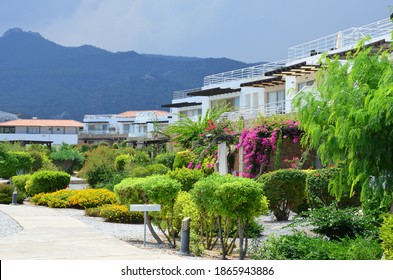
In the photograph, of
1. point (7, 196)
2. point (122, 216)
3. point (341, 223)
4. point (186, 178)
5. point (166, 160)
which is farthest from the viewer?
point (166, 160)

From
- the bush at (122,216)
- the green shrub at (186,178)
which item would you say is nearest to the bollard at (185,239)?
the bush at (122,216)

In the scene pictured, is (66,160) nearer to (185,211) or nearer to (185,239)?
(185,211)

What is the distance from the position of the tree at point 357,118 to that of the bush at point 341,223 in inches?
42.8

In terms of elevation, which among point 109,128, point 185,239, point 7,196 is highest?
point 109,128

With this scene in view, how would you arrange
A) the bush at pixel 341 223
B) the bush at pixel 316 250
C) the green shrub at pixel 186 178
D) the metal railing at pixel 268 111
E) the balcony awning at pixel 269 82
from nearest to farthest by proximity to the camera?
the bush at pixel 316 250, the bush at pixel 341 223, the green shrub at pixel 186 178, the metal railing at pixel 268 111, the balcony awning at pixel 269 82

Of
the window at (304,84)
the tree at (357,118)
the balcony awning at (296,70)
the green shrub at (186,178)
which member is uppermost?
the balcony awning at (296,70)

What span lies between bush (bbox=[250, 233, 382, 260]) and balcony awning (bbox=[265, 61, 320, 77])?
28.8 metres

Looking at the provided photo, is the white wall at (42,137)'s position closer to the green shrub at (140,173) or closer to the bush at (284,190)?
the green shrub at (140,173)

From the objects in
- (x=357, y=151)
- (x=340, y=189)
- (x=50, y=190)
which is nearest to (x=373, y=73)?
(x=357, y=151)

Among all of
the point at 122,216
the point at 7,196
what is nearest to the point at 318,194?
the point at 122,216

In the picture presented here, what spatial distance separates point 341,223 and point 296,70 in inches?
1175

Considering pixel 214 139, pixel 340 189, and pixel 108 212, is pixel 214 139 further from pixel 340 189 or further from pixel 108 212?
pixel 340 189

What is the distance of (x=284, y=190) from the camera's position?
68.9 feet

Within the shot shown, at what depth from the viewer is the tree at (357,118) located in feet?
37.8
